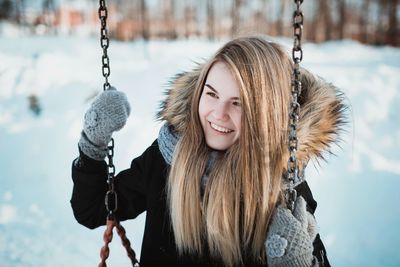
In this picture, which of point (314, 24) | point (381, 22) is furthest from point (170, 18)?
point (381, 22)

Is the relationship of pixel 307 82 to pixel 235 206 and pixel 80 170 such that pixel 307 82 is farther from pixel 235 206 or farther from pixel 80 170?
pixel 80 170

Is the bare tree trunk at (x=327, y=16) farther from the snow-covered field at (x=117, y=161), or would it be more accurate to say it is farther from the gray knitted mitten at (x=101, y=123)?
the gray knitted mitten at (x=101, y=123)

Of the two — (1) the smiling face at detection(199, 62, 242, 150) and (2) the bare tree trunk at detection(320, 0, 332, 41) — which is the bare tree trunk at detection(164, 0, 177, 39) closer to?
(2) the bare tree trunk at detection(320, 0, 332, 41)

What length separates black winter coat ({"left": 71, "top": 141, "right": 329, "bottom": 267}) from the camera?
1.67m

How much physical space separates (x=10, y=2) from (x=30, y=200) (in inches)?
659

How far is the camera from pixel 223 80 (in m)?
1.48

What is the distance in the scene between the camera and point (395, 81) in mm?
6898

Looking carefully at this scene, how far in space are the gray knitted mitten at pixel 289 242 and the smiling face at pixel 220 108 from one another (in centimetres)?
Result: 37

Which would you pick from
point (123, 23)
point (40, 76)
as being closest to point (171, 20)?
point (123, 23)

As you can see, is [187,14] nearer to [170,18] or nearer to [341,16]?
[170,18]

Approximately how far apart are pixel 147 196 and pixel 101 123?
0.39 meters

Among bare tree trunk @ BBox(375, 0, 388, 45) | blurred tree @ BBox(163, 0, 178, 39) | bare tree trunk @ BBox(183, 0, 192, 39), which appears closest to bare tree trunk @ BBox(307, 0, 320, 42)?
bare tree trunk @ BBox(375, 0, 388, 45)

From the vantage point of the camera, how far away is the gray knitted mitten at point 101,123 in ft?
5.33

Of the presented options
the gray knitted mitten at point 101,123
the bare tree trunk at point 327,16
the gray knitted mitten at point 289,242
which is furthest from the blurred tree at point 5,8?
the gray knitted mitten at point 289,242
